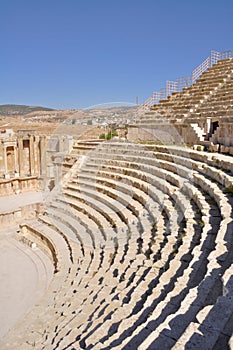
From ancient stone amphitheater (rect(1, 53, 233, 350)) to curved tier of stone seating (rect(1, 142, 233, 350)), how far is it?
18 mm

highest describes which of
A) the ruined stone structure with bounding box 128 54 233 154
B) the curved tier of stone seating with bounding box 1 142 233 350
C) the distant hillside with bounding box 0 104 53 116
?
the distant hillside with bounding box 0 104 53 116

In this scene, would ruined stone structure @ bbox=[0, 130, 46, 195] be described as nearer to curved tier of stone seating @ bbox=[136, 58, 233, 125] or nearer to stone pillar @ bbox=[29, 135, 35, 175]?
stone pillar @ bbox=[29, 135, 35, 175]

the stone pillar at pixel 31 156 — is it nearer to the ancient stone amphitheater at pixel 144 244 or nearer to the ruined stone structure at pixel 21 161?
the ruined stone structure at pixel 21 161

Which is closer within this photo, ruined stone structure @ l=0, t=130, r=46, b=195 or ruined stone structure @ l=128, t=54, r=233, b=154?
ruined stone structure @ l=128, t=54, r=233, b=154

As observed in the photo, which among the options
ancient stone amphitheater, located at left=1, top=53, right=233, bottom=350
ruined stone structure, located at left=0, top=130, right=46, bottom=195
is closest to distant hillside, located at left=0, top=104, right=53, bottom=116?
ruined stone structure, located at left=0, top=130, right=46, bottom=195

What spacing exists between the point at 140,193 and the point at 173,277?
16.3 feet

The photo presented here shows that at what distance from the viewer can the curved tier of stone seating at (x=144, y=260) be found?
10.1 ft

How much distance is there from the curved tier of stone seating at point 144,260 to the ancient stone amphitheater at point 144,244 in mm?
18

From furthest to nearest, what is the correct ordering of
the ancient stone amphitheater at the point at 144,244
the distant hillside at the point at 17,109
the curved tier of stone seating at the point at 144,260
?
the distant hillside at the point at 17,109 < the ancient stone amphitheater at the point at 144,244 < the curved tier of stone seating at the point at 144,260

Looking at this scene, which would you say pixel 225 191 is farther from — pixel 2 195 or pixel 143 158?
pixel 2 195

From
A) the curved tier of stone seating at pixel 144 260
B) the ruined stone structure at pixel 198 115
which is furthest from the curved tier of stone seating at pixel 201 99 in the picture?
the curved tier of stone seating at pixel 144 260

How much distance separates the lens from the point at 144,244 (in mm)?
6301

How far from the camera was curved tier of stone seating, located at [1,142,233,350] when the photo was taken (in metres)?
3.06

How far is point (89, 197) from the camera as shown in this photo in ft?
37.1
